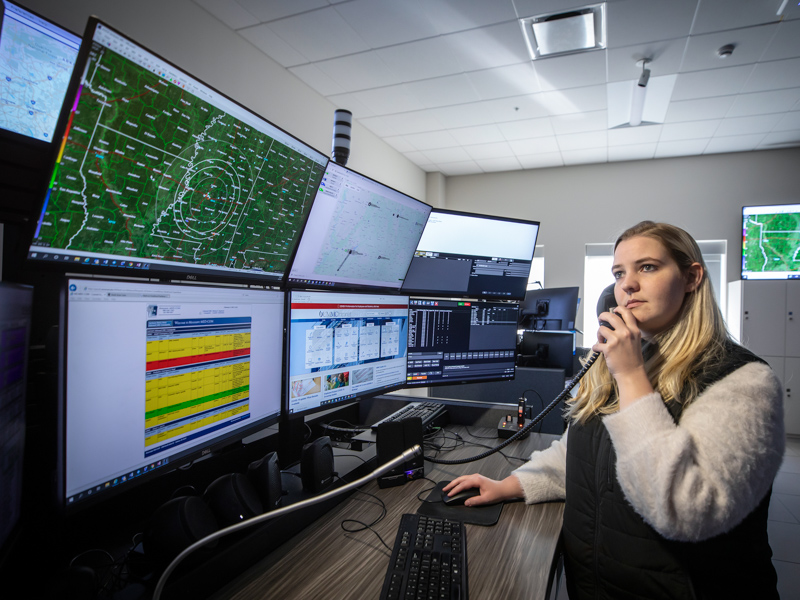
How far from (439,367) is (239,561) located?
0.98m

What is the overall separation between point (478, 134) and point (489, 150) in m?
0.54

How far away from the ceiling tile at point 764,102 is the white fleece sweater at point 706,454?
428 centimetres

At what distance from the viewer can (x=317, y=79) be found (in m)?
3.92

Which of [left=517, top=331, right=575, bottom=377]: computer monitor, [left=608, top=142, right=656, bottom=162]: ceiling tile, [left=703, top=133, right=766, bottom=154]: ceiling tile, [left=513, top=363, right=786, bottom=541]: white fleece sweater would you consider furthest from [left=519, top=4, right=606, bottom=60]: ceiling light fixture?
[left=513, top=363, right=786, bottom=541]: white fleece sweater

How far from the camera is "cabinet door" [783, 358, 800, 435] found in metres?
4.55

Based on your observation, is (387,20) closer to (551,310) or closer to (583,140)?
(551,310)

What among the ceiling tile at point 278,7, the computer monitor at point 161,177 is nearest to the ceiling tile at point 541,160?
the ceiling tile at point 278,7

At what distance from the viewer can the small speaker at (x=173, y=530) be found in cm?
76

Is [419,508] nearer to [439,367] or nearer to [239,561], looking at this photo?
[239,561]

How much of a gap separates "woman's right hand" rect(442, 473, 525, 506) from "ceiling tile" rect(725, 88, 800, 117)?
4452 mm

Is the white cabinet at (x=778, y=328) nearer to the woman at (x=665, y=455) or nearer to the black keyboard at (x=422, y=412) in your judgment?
the black keyboard at (x=422, y=412)

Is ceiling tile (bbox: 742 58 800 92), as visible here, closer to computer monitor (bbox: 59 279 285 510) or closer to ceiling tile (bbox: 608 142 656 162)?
ceiling tile (bbox: 608 142 656 162)

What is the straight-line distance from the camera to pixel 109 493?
0.76 metres

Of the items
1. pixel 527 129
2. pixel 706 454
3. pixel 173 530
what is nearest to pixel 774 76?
pixel 527 129
